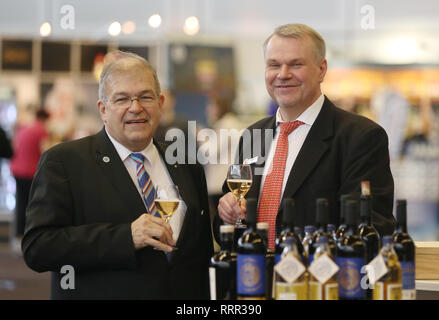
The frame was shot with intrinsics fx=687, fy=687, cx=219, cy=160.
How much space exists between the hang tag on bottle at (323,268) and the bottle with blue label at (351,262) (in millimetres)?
70

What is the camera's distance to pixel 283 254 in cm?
189

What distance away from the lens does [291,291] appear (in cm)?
186

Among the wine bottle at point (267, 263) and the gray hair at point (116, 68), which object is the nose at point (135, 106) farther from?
the wine bottle at point (267, 263)

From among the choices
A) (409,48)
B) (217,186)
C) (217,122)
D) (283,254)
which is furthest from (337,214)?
(409,48)

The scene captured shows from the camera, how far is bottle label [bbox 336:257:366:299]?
1.90m

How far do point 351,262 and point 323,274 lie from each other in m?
0.10

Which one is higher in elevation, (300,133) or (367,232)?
(300,133)

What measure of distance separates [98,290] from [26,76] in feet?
26.7

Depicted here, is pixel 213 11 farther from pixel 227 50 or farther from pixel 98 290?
pixel 98 290

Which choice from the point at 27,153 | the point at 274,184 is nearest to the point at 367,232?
the point at 274,184

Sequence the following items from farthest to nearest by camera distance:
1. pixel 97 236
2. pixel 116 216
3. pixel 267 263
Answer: pixel 116 216 → pixel 97 236 → pixel 267 263

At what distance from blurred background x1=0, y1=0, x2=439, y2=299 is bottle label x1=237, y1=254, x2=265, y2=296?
4.96 meters

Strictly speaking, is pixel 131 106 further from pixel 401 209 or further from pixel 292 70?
pixel 401 209

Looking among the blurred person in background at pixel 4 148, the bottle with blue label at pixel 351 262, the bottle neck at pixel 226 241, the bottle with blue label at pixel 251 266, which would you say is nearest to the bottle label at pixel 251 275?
the bottle with blue label at pixel 251 266
